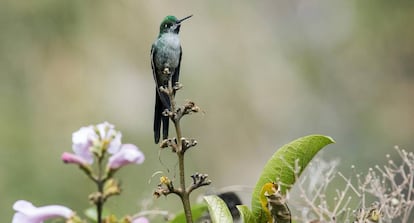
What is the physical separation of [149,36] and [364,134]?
1.34 metres

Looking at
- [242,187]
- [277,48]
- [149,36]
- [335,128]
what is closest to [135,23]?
[149,36]

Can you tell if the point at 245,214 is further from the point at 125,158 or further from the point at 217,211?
the point at 125,158

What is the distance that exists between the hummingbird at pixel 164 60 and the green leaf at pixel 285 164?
0.42 feet

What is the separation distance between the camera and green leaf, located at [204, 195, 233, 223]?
2.82ft

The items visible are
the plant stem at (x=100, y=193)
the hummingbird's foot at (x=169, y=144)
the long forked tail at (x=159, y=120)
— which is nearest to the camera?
the plant stem at (x=100, y=193)

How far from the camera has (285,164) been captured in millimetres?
903

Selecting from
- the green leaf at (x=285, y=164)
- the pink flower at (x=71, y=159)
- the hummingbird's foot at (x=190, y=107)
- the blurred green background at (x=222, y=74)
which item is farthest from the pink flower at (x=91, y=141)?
the blurred green background at (x=222, y=74)

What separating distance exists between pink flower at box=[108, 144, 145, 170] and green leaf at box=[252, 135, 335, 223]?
0.22m

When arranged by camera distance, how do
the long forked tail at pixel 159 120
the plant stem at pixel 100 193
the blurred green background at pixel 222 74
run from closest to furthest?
the plant stem at pixel 100 193
the long forked tail at pixel 159 120
the blurred green background at pixel 222 74

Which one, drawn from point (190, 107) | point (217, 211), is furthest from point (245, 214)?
point (190, 107)

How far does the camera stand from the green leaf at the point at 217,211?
86 cm

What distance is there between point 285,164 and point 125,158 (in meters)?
0.24

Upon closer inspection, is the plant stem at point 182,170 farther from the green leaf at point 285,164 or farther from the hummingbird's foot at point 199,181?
the green leaf at point 285,164

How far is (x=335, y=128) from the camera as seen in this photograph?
14.1 ft
